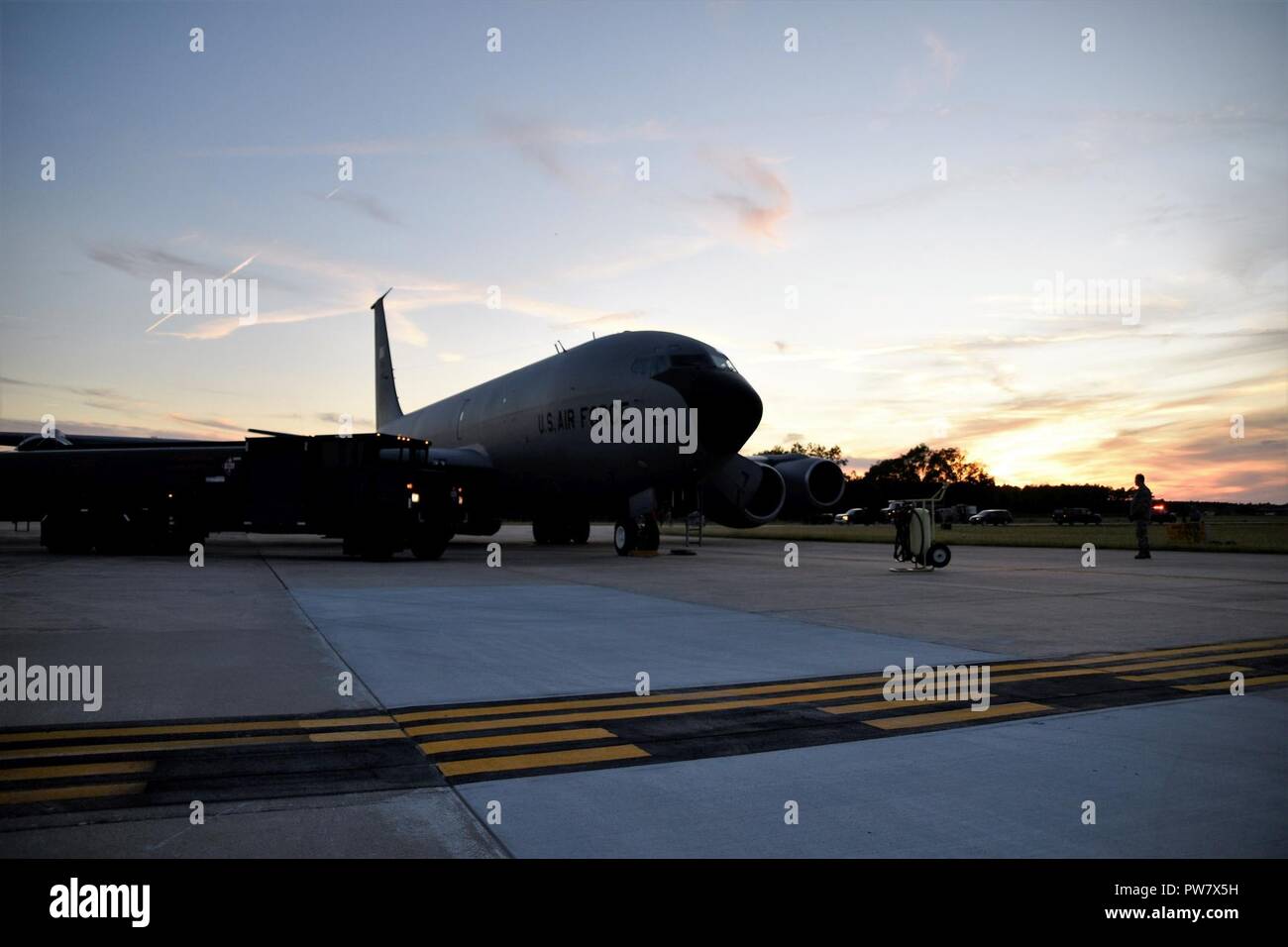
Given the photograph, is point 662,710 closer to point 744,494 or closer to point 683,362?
point 683,362

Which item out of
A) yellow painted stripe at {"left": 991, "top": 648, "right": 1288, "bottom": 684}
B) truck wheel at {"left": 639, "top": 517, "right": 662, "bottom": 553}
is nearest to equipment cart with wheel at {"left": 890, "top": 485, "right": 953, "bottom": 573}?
truck wheel at {"left": 639, "top": 517, "right": 662, "bottom": 553}

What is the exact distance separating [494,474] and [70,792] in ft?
67.5

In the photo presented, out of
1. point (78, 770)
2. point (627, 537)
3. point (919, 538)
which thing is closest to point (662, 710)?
point (78, 770)

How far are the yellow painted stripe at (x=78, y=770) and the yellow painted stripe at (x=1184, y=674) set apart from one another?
19.4 ft

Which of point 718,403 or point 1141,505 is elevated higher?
point 718,403

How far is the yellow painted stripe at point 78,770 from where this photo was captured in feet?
13.3

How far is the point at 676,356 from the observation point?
18688 millimetres

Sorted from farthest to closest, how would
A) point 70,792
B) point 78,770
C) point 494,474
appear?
1. point 494,474
2. point 78,770
3. point 70,792

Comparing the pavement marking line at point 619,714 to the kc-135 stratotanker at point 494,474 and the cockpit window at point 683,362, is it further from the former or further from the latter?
the cockpit window at point 683,362

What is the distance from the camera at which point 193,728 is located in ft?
15.9

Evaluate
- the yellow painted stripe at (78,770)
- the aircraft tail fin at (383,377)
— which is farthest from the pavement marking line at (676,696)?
the aircraft tail fin at (383,377)

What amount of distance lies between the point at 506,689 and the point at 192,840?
283cm

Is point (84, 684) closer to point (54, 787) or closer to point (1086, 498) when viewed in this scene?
point (54, 787)
